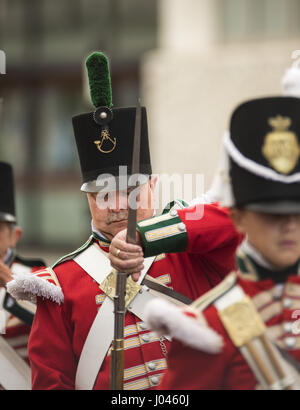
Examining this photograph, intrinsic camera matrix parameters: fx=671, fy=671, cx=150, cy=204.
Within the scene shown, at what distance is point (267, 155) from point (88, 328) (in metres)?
1.04

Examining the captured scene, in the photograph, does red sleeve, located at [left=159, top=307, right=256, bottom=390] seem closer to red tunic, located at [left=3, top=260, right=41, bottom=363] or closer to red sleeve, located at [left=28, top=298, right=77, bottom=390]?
red sleeve, located at [left=28, top=298, right=77, bottom=390]

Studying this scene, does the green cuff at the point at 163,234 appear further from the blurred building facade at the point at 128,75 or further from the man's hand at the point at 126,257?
the blurred building facade at the point at 128,75

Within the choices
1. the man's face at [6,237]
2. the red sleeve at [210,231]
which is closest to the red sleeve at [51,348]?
the red sleeve at [210,231]

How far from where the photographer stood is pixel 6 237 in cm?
309

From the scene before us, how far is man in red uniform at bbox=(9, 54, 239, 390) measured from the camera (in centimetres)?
223

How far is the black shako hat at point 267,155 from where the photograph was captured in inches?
58.3

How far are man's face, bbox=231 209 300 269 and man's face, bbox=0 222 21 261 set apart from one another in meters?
1.77

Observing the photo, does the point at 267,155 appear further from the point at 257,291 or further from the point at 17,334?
the point at 17,334

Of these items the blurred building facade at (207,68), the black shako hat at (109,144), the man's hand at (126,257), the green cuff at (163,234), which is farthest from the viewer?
the blurred building facade at (207,68)

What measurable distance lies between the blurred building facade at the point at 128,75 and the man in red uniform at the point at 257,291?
6.06 meters

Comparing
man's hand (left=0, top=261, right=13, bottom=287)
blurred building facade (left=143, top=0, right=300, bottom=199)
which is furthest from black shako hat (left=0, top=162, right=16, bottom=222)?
blurred building facade (left=143, top=0, right=300, bottom=199)

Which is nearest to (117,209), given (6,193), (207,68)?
(6,193)
